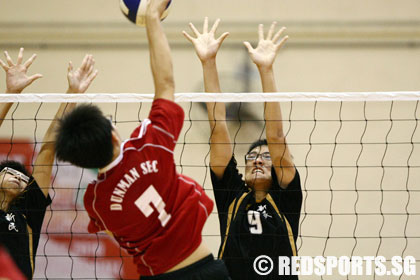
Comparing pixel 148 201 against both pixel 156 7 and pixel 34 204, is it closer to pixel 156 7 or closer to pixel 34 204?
pixel 156 7

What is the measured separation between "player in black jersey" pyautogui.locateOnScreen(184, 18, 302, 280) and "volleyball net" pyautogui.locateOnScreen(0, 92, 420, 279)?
3.07 meters

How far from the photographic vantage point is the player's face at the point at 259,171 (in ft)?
13.9

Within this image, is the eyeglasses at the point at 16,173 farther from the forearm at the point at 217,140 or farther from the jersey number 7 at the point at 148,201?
the jersey number 7 at the point at 148,201

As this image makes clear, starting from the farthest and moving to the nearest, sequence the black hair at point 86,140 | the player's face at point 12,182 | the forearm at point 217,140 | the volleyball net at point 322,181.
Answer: the volleyball net at point 322,181 → the player's face at point 12,182 → the forearm at point 217,140 → the black hair at point 86,140

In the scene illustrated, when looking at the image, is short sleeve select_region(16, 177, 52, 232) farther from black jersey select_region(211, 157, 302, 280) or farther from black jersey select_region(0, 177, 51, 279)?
black jersey select_region(211, 157, 302, 280)

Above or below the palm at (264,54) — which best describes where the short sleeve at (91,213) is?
below

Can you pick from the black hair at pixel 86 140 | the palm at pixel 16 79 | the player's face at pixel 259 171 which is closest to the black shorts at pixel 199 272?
the black hair at pixel 86 140

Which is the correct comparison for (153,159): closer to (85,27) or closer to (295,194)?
(295,194)

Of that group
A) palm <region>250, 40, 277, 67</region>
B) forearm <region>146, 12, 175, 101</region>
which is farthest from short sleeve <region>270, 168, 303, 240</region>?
forearm <region>146, 12, 175, 101</region>

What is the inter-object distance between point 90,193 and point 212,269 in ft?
2.13

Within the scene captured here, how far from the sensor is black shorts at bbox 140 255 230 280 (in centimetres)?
281

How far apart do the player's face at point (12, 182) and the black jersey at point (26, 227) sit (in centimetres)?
8

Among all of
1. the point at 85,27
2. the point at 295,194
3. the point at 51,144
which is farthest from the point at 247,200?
the point at 85,27

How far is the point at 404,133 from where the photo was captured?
300 inches
